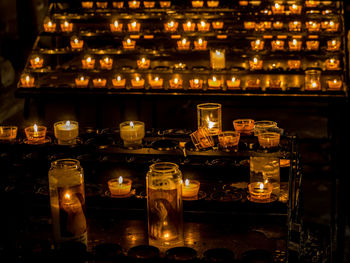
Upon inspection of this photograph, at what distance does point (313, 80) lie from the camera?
6406 mm

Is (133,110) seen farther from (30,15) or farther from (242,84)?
(30,15)

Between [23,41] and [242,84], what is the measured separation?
261 inches

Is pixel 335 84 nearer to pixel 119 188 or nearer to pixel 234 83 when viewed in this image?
pixel 234 83

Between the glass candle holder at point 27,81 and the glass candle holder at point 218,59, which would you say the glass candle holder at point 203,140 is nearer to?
the glass candle holder at point 218,59

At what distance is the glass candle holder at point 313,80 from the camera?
251 inches

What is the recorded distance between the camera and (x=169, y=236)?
8.50ft

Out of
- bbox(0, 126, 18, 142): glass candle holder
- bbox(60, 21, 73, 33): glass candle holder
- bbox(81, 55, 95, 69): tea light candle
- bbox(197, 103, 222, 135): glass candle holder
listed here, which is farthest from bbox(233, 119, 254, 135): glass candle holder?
bbox(60, 21, 73, 33): glass candle holder

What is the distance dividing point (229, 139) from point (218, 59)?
4.00 m

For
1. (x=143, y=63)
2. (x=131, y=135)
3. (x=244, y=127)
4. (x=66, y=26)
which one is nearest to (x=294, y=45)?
(x=143, y=63)

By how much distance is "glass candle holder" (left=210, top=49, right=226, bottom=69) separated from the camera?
6.83 m

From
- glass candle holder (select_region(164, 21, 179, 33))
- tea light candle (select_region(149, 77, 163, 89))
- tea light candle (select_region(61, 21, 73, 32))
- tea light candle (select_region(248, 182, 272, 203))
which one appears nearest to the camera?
tea light candle (select_region(248, 182, 272, 203))

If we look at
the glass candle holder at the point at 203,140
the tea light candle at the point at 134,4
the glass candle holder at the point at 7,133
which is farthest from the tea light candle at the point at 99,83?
the glass candle holder at the point at 203,140

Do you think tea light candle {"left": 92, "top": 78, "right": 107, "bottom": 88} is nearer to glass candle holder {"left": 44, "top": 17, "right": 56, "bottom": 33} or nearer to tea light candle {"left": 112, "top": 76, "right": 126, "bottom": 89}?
tea light candle {"left": 112, "top": 76, "right": 126, "bottom": 89}

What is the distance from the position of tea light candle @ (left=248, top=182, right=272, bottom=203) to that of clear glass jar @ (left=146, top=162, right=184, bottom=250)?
0.44 meters
